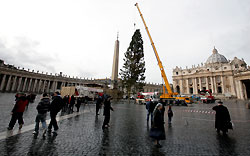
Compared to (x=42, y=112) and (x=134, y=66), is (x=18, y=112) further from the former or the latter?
(x=134, y=66)

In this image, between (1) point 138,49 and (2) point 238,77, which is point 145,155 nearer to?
(1) point 138,49

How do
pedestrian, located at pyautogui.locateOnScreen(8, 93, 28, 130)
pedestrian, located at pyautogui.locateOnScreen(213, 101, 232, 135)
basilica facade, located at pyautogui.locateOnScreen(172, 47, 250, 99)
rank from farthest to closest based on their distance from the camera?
basilica facade, located at pyautogui.locateOnScreen(172, 47, 250, 99) → pedestrian, located at pyautogui.locateOnScreen(213, 101, 232, 135) → pedestrian, located at pyautogui.locateOnScreen(8, 93, 28, 130)

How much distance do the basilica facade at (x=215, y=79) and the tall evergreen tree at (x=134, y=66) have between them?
3997 cm

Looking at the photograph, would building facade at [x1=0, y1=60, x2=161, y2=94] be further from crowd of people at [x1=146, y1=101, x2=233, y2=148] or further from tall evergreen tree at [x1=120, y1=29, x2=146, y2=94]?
crowd of people at [x1=146, y1=101, x2=233, y2=148]

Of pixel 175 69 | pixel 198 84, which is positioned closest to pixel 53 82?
pixel 175 69

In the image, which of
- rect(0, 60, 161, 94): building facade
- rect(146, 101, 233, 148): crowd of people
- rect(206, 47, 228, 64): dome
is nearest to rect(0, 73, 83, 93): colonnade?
rect(0, 60, 161, 94): building facade

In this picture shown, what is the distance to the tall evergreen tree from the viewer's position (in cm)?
3012

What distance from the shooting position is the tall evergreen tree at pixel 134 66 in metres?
30.1

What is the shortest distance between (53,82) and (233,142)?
263 feet

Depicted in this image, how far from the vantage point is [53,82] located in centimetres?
7112

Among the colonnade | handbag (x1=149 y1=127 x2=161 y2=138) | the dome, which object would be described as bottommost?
handbag (x1=149 y1=127 x2=161 y2=138)

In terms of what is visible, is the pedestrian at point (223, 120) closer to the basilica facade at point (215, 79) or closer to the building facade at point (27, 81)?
the building facade at point (27, 81)

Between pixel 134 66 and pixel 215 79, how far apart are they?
55.3 metres

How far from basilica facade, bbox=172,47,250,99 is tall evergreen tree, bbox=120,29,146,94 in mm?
39971
